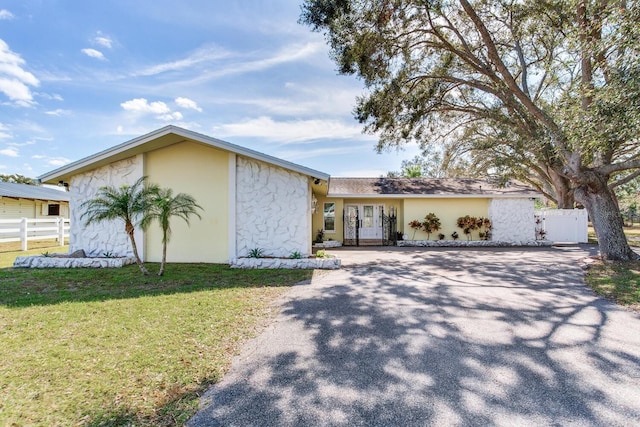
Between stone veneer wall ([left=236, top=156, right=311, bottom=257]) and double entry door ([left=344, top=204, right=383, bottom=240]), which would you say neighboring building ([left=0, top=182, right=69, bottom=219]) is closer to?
stone veneer wall ([left=236, top=156, right=311, bottom=257])

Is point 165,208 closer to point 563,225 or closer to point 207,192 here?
point 207,192

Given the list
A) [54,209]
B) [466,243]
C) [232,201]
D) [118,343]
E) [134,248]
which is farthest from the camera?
[54,209]

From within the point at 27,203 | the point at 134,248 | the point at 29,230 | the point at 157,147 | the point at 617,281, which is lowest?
the point at 617,281

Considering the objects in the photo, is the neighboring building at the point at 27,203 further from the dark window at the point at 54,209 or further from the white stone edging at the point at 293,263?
the white stone edging at the point at 293,263

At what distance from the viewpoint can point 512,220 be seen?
1706 cm

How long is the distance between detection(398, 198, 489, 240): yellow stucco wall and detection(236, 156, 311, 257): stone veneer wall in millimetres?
9159

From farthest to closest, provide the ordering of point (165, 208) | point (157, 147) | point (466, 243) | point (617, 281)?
point (466, 243), point (157, 147), point (165, 208), point (617, 281)

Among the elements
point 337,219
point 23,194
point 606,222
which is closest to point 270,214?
point 337,219

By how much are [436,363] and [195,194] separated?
9.25 m

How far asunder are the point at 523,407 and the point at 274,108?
1394 centimetres

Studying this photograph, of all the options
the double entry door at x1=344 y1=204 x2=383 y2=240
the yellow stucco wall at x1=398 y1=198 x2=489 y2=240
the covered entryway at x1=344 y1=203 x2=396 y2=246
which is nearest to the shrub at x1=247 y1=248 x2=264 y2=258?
the covered entryway at x1=344 y1=203 x2=396 y2=246

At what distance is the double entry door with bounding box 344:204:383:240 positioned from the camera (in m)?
18.2

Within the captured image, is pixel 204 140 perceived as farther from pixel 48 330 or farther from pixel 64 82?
pixel 64 82

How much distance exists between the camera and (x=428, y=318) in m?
5.16
